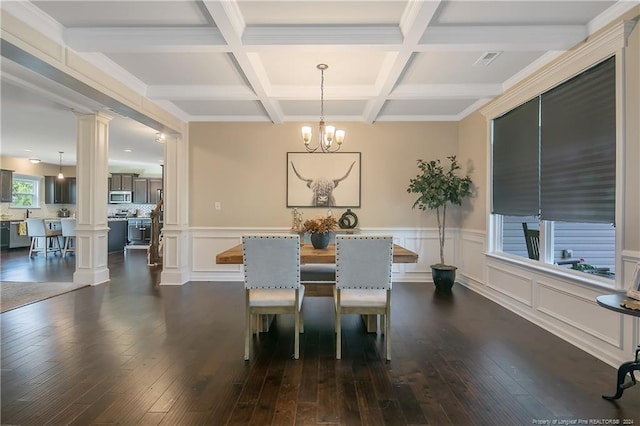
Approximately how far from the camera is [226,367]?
8.01 feet

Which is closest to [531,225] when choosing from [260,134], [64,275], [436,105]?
[436,105]

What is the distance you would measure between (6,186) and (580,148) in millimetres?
12224

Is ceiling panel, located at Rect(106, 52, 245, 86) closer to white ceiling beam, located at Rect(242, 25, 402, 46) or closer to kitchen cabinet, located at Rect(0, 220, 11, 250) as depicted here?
white ceiling beam, located at Rect(242, 25, 402, 46)

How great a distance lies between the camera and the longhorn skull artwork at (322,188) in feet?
17.6

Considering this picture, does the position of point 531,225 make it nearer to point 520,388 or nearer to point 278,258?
point 520,388

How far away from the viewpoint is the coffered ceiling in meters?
2.48

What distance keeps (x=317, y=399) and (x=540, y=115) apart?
3389mm

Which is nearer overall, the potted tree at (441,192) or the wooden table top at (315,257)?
the wooden table top at (315,257)

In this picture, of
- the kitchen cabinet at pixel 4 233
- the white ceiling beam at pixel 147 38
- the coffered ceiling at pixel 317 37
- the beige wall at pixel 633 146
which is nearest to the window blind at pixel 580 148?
the beige wall at pixel 633 146

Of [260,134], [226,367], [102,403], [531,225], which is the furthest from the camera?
[260,134]

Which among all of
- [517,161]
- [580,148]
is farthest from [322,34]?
[517,161]

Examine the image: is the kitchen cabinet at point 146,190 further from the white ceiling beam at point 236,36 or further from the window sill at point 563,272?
the window sill at point 563,272

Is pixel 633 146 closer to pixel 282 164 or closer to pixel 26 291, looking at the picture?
pixel 282 164

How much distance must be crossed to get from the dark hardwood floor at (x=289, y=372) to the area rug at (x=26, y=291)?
27 centimetres
